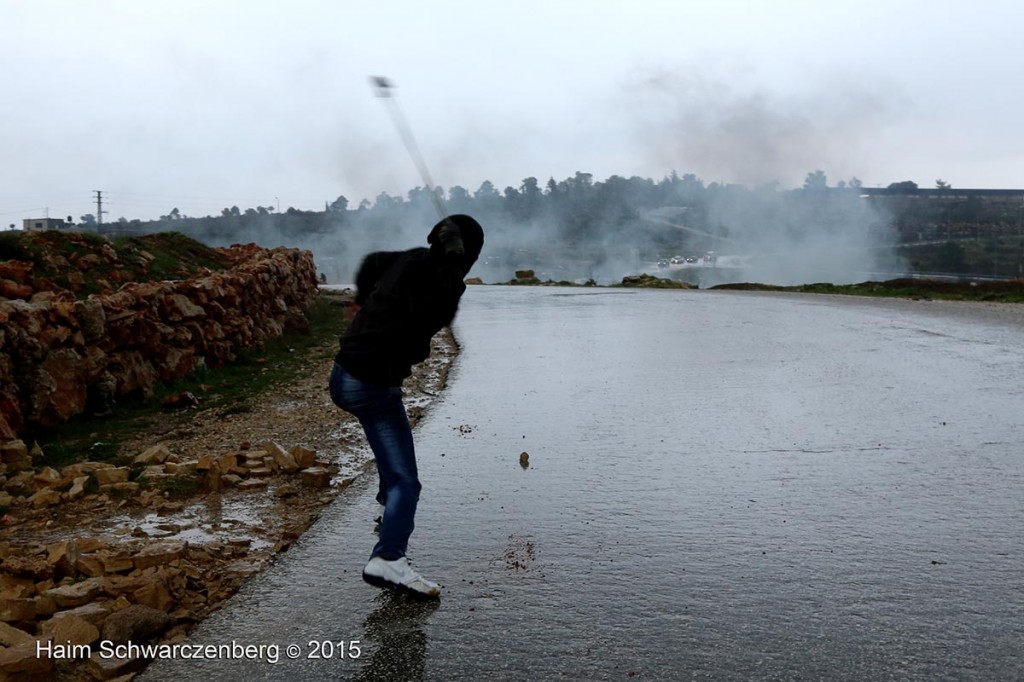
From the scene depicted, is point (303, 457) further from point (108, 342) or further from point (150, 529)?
point (108, 342)

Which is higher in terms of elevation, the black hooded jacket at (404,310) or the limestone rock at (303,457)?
the black hooded jacket at (404,310)


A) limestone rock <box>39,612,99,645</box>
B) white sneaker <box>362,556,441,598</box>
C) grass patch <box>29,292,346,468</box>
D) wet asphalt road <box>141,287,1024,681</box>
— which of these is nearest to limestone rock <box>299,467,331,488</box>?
wet asphalt road <box>141,287,1024,681</box>

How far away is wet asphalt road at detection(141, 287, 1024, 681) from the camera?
354 centimetres

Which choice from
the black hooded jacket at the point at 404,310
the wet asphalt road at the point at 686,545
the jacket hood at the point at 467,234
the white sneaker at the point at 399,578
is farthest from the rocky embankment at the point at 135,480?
the jacket hood at the point at 467,234

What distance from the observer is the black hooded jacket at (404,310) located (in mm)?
4160

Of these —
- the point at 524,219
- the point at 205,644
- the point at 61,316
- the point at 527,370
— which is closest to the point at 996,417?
the point at 527,370

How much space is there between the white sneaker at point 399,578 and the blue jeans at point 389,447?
0.04m

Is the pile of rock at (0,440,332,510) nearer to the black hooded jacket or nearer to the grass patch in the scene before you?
the grass patch

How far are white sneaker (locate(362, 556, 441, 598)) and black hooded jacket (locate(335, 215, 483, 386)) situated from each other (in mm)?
778

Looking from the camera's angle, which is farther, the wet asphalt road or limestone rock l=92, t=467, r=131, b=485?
limestone rock l=92, t=467, r=131, b=485

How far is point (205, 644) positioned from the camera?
12.1ft

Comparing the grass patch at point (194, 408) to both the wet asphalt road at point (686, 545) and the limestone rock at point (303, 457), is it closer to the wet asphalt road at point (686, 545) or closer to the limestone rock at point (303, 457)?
the limestone rock at point (303, 457)

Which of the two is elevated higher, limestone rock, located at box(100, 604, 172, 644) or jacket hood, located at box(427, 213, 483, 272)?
jacket hood, located at box(427, 213, 483, 272)

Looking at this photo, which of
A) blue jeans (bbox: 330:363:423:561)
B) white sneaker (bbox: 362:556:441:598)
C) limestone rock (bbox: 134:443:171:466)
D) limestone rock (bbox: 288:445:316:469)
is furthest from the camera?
limestone rock (bbox: 134:443:171:466)
